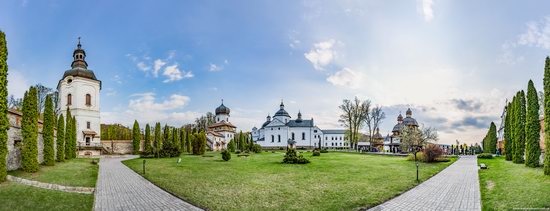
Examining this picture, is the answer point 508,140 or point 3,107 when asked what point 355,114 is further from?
point 3,107

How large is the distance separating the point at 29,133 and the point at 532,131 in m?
27.6

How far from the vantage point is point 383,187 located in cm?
1292

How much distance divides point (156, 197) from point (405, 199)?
27.9ft

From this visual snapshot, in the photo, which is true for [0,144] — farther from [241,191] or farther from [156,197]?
[241,191]

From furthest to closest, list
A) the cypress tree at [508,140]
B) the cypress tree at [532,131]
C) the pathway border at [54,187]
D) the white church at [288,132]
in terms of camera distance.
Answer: the white church at [288,132] → the cypress tree at [508,140] → the cypress tree at [532,131] → the pathway border at [54,187]

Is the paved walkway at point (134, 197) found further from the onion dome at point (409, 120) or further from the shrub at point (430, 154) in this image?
the onion dome at point (409, 120)

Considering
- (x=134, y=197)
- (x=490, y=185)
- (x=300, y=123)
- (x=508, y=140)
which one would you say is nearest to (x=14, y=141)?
(x=134, y=197)

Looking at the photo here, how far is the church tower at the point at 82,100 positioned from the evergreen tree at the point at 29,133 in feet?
75.1

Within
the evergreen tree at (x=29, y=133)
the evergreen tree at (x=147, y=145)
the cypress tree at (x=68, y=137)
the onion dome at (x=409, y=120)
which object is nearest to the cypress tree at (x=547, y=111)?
the evergreen tree at (x=29, y=133)

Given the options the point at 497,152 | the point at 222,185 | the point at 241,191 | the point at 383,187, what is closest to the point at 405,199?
the point at 383,187

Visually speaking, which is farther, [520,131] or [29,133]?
[520,131]

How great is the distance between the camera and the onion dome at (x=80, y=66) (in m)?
39.9

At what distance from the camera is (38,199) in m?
10.1

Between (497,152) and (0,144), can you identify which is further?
(497,152)
